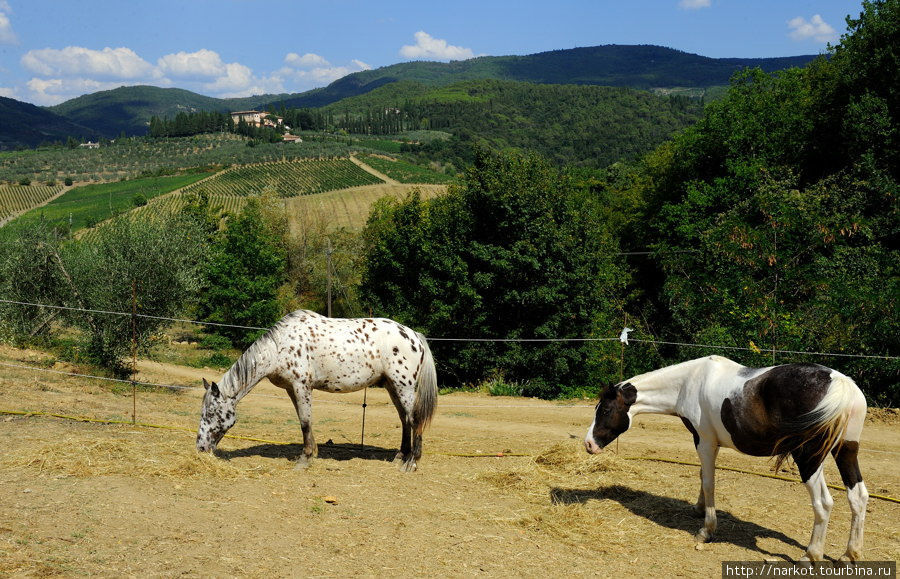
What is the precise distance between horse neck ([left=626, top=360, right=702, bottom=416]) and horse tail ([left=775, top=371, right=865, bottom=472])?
4.49 ft

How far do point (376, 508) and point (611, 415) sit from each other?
116 inches

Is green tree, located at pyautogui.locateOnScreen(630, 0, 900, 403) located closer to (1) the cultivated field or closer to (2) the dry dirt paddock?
(2) the dry dirt paddock

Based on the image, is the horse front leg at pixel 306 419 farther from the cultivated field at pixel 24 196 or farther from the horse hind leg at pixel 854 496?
the cultivated field at pixel 24 196

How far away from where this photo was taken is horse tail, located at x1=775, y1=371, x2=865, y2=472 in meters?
6.05

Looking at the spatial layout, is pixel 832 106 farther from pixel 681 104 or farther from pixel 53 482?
pixel 681 104

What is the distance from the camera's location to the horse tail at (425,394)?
9.96 meters

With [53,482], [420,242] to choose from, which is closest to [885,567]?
[53,482]

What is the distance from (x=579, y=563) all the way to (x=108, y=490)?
5.22 m

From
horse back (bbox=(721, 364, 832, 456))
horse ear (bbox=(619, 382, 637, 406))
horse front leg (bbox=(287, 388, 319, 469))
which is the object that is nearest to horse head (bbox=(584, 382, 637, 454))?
horse ear (bbox=(619, 382, 637, 406))

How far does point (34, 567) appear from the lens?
207 inches

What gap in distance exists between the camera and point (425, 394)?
9992 millimetres

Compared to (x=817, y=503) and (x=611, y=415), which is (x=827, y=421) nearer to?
(x=817, y=503)

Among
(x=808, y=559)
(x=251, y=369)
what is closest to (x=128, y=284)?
(x=251, y=369)

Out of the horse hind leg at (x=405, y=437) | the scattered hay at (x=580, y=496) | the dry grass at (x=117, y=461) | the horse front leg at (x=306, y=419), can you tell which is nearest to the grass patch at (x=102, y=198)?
the dry grass at (x=117, y=461)
